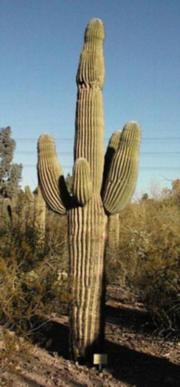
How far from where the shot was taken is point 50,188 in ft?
22.2

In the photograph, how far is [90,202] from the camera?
653 centimetres

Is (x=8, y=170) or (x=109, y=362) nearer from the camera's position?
Answer: (x=109, y=362)

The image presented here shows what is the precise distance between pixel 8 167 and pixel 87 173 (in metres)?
19.8

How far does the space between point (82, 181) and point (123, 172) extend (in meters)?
0.57

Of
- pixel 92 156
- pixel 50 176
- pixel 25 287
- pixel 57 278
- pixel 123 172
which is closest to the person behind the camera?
pixel 25 287

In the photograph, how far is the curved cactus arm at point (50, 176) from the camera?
6.72 meters

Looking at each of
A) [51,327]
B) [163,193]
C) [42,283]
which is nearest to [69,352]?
[42,283]

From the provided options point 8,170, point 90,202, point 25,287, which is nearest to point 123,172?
point 90,202

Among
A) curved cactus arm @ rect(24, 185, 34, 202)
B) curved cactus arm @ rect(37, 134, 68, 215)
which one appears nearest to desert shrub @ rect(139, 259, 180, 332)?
curved cactus arm @ rect(37, 134, 68, 215)

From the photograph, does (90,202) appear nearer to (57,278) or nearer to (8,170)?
(57,278)

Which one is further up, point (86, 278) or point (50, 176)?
point (50, 176)

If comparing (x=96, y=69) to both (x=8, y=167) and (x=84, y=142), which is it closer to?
(x=84, y=142)

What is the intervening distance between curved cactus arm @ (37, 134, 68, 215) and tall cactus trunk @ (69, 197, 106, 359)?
0.30 meters

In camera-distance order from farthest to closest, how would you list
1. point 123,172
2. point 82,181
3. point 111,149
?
point 111,149 < point 123,172 < point 82,181
